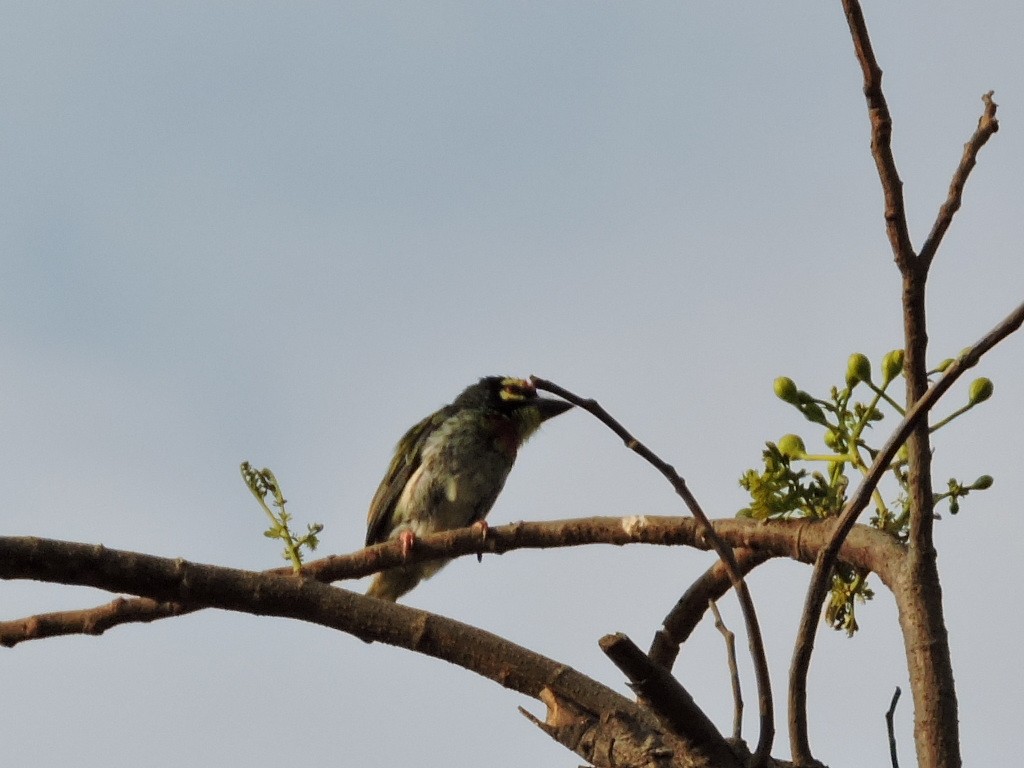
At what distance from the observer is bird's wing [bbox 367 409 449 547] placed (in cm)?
780

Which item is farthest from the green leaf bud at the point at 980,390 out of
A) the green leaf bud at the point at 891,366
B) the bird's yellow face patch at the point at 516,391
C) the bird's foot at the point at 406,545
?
the bird's yellow face patch at the point at 516,391

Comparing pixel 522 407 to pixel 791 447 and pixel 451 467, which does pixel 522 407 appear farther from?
pixel 791 447

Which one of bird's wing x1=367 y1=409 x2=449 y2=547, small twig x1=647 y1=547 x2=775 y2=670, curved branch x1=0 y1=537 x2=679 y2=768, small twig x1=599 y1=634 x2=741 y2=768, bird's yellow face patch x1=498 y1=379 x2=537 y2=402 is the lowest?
small twig x1=599 y1=634 x2=741 y2=768

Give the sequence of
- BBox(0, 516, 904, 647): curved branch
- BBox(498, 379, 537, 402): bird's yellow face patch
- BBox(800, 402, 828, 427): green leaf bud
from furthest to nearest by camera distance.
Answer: BBox(498, 379, 537, 402): bird's yellow face patch → BBox(800, 402, 828, 427): green leaf bud → BBox(0, 516, 904, 647): curved branch

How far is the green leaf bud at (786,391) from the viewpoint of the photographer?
3354 millimetres

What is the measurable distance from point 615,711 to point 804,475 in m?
0.99

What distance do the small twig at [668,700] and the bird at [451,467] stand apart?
481cm

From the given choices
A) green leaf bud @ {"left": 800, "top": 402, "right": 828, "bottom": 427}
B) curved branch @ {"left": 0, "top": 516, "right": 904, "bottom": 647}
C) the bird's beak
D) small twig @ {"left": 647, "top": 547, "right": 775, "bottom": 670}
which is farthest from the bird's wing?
green leaf bud @ {"left": 800, "top": 402, "right": 828, "bottom": 427}

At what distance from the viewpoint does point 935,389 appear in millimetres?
2219

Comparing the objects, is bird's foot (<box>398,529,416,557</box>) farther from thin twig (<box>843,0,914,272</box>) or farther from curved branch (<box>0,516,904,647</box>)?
thin twig (<box>843,0,914,272</box>)

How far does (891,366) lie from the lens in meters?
3.34

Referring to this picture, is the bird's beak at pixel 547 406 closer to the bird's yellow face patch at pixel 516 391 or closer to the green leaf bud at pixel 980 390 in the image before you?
the bird's yellow face patch at pixel 516 391

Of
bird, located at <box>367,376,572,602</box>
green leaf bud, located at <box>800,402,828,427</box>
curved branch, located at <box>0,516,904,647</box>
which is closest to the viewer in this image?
curved branch, located at <box>0,516,904,647</box>

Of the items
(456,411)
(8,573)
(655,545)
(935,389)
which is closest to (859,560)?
(655,545)
